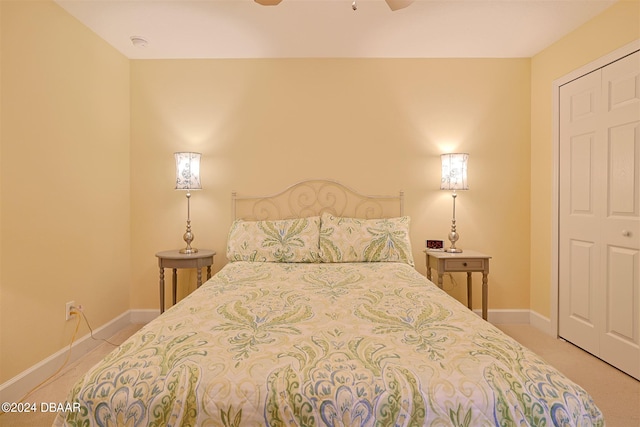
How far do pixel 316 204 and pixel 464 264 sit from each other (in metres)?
1.40

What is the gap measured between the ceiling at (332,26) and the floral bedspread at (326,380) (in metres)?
2.17

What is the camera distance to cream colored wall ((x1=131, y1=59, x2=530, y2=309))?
312 centimetres

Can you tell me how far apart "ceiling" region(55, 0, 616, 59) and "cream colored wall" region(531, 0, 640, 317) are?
11 centimetres

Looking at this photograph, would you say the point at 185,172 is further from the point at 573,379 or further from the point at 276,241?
the point at 573,379

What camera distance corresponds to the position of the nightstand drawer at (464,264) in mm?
2734

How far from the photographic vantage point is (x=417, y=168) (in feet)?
10.3

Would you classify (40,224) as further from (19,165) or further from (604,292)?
(604,292)

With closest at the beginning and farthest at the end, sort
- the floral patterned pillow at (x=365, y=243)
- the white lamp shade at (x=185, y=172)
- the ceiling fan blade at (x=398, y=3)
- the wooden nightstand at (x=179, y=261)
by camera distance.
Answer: the ceiling fan blade at (x=398, y=3), the floral patterned pillow at (x=365, y=243), the wooden nightstand at (x=179, y=261), the white lamp shade at (x=185, y=172)

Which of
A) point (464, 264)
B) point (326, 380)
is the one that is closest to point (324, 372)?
point (326, 380)

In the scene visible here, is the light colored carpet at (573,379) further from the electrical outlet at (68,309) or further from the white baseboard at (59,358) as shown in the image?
the electrical outlet at (68,309)

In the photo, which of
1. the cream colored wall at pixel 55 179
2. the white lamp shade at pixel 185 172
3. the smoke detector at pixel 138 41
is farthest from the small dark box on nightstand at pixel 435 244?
the smoke detector at pixel 138 41

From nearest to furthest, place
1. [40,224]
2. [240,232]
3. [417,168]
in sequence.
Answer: [40,224] → [240,232] → [417,168]

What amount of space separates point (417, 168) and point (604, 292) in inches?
66.5

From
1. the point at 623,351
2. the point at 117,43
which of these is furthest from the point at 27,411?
the point at 623,351
